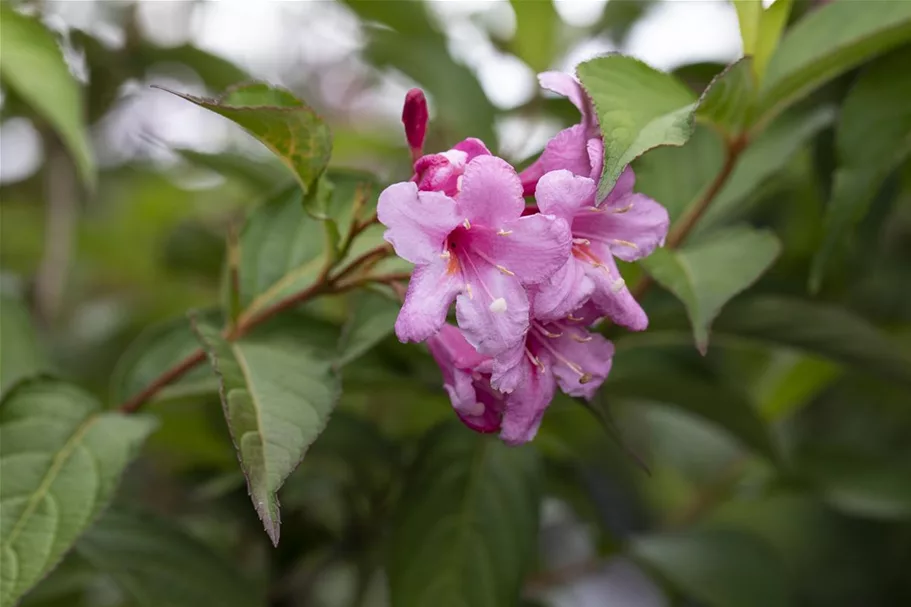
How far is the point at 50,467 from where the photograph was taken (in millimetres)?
823

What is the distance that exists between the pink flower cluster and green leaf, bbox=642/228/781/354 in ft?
0.16

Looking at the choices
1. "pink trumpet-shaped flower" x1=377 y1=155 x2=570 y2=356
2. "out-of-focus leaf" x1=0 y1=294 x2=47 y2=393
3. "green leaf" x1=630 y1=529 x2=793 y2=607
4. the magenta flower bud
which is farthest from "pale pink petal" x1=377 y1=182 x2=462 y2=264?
"green leaf" x1=630 y1=529 x2=793 y2=607

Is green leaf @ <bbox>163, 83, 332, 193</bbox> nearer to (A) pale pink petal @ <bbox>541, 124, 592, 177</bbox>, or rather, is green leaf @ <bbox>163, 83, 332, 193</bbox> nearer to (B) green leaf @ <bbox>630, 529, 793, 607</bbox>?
(A) pale pink petal @ <bbox>541, 124, 592, 177</bbox>

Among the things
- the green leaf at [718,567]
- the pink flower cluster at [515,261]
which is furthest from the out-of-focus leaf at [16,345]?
the green leaf at [718,567]

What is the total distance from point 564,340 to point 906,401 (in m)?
1.27

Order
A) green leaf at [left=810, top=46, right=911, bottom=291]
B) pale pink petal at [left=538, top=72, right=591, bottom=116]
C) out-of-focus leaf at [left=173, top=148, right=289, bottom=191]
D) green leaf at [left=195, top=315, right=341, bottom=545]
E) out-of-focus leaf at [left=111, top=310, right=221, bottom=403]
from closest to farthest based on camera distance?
green leaf at [left=195, top=315, right=341, bottom=545] → pale pink petal at [left=538, top=72, right=591, bottom=116] → green leaf at [left=810, top=46, right=911, bottom=291] → out-of-focus leaf at [left=111, top=310, right=221, bottom=403] → out-of-focus leaf at [left=173, top=148, right=289, bottom=191]

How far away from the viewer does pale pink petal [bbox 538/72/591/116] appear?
2.47 feet

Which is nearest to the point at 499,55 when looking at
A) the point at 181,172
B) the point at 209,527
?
the point at 181,172

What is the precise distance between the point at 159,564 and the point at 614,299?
64 centimetres

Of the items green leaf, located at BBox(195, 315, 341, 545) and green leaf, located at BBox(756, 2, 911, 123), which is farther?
green leaf, located at BBox(756, 2, 911, 123)

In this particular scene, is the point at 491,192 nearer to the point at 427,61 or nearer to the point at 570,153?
the point at 570,153

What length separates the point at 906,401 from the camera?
1729 mm

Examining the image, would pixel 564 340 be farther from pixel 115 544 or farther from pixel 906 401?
pixel 906 401

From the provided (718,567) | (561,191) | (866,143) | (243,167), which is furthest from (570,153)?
(718,567)
